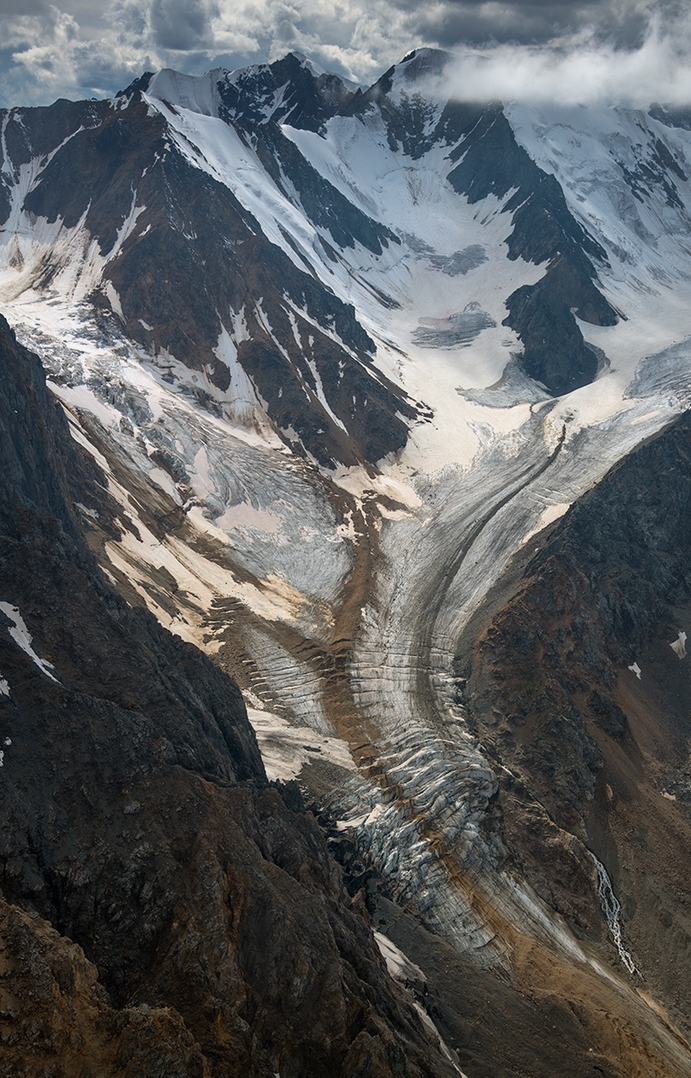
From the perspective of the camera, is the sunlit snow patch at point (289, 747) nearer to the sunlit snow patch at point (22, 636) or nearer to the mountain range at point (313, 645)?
the mountain range at point (313, 645)

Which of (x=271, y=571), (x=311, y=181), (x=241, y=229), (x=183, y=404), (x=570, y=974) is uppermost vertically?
(x=311, y=181)

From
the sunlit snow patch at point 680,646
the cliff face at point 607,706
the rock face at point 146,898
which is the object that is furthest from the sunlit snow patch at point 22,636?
the sunlit snow patch at point 680,646

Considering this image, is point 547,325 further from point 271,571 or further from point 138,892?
point 138,892

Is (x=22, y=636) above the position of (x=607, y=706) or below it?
above

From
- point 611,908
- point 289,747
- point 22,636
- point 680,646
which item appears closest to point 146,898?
point 22,636

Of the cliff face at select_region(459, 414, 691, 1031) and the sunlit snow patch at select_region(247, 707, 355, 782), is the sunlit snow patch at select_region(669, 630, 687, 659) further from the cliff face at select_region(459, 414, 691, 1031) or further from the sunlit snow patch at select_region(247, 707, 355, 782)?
the sunlit snow patch at select_region(247, 707, 355, 782)

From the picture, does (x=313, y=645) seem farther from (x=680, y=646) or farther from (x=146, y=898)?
(x=146, y=898)

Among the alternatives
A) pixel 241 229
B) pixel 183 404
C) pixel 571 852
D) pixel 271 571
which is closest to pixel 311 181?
pixel 241 229
